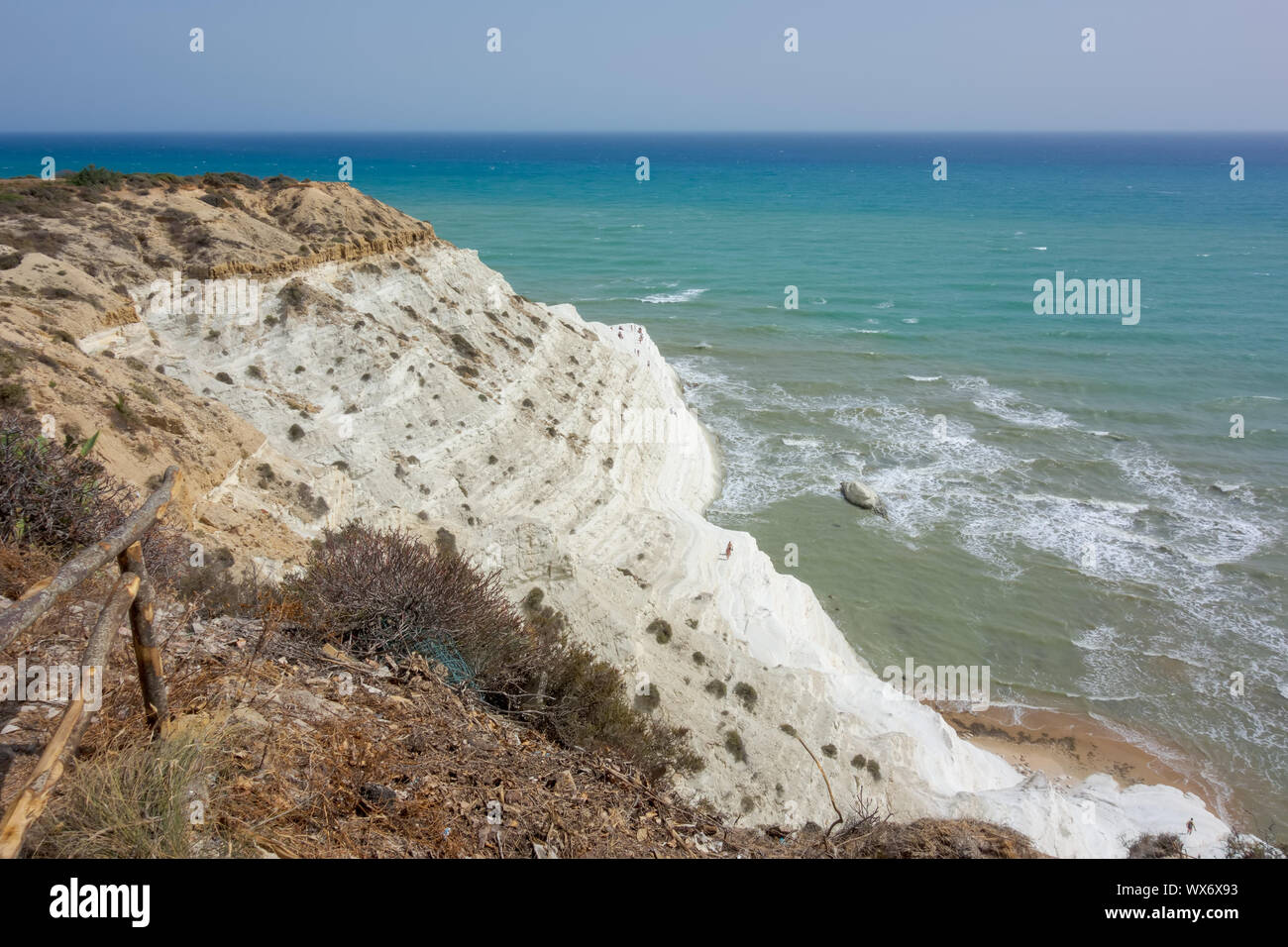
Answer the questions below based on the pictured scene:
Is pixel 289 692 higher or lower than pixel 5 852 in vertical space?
lower

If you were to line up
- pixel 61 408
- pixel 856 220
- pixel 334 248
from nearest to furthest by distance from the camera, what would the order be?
pixel 61 408, pixel 334 248, pixel 856 220

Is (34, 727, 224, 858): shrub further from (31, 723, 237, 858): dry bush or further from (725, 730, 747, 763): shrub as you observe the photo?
(725, 730, 747, 763): shrub

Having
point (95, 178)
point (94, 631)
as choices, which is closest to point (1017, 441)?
point (94, 631)

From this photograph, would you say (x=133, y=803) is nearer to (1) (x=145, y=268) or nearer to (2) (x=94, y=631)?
(2) (x=94, y=631)

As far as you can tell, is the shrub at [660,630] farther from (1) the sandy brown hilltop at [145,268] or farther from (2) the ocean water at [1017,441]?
(2) the ocean water at [1017,441]

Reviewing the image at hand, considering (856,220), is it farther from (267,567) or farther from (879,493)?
(267,567)
